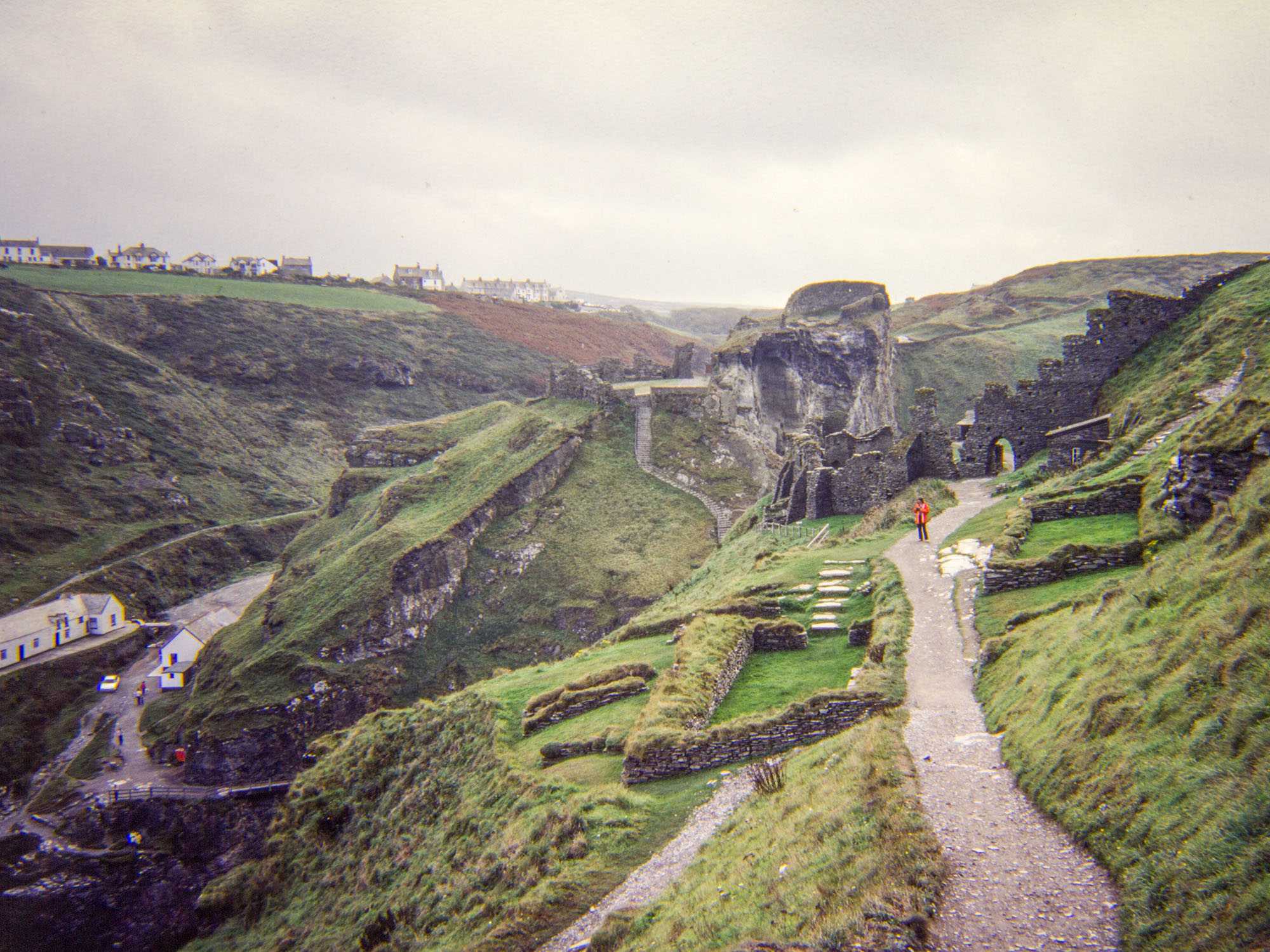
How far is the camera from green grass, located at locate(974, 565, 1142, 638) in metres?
13.9

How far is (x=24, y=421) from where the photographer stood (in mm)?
81750

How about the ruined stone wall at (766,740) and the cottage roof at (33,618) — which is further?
the cottage roof at (33,618)

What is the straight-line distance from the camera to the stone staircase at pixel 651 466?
2221 inches

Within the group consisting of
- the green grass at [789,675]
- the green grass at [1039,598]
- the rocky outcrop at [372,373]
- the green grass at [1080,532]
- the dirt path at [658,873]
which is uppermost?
the rocky outcrop at [372,373]

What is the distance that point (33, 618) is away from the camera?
61781mm

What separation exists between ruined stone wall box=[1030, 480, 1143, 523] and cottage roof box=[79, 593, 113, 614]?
237 feet

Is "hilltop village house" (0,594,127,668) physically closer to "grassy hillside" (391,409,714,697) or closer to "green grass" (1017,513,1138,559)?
"grassy hillside" (391,409,714,697)

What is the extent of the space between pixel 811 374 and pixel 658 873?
68.7 meters

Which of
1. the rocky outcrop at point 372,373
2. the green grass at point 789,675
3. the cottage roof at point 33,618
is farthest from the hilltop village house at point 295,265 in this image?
the green grass at point 789,675

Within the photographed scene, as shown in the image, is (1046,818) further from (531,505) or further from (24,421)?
(24,421)

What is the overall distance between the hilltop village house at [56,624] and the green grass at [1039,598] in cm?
6928

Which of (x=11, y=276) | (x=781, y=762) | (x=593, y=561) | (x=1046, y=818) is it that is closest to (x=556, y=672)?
(x=781, y=762)

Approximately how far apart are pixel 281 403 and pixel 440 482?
5968 centimetres

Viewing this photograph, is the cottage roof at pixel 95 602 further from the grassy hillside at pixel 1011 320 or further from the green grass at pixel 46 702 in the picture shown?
the grassy hillside at pixel 1011 320
